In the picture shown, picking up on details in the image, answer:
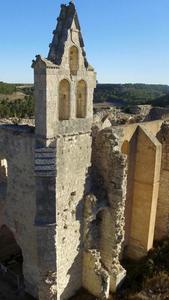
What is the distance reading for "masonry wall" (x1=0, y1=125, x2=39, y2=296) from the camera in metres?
11.1

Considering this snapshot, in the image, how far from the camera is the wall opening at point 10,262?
42.8 feet

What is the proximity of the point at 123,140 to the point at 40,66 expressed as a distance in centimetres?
589

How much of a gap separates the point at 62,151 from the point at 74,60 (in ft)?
10.2

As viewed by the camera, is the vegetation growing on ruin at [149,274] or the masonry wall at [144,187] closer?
the vegetation growing on ruin at [149,274]

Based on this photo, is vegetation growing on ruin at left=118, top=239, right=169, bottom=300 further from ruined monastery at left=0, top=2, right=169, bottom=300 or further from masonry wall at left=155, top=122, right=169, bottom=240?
masonry wall at left=155, top=122, right=169, bottom=240

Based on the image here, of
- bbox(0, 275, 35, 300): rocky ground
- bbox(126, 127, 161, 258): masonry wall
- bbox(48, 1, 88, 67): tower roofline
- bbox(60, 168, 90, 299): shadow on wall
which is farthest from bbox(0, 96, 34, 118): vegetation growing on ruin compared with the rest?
bbox(48, 1, 88, 67): tower roofline

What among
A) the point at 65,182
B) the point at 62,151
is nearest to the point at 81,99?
the point at 62,151

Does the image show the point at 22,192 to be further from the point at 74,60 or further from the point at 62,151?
the point at 74,60

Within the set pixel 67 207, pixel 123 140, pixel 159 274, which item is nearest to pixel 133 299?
pixel 159 274

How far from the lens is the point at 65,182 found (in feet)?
36.0

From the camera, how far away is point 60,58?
33.1 ft

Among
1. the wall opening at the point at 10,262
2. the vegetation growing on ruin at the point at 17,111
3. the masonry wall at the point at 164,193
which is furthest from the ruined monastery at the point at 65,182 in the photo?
the vegetation growing on ruin at the point at 17,111

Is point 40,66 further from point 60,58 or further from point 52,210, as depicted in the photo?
point 52,210

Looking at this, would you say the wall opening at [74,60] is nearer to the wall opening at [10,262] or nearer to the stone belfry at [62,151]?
the stone belfry at [62,151]
